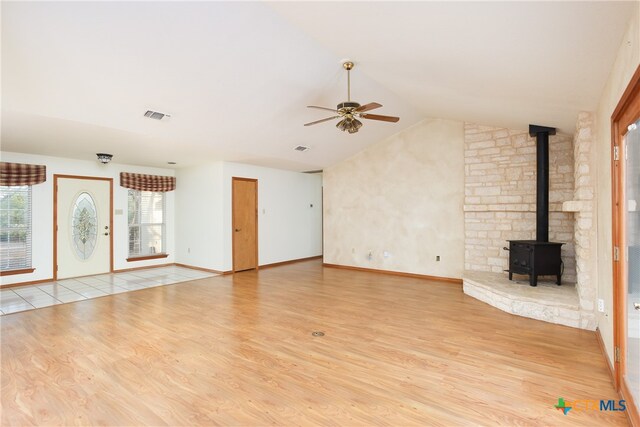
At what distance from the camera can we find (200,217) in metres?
7.86

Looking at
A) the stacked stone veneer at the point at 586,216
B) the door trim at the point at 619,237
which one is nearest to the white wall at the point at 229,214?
the stacked stone veneer at the point at 586,216

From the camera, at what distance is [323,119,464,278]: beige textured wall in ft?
21.9

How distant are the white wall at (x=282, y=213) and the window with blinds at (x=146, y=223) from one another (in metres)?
2.17

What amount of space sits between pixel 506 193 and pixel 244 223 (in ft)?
17.4

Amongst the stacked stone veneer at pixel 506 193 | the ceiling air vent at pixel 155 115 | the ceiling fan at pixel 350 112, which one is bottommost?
the stacked stone veneer at pixel 506 193

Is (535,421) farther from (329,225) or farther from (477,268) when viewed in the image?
(329,225)

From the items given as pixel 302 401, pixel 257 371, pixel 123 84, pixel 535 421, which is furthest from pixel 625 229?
pixel 123 84

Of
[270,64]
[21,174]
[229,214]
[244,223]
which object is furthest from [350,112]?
[21,174]

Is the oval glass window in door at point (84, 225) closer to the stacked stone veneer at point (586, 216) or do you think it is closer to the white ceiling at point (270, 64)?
the white ceiling at point (270, 64)

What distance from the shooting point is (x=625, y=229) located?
2.49 meters

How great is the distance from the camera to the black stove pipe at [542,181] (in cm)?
519

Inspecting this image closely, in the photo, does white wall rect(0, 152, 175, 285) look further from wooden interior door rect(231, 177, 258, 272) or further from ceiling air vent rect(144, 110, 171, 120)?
ceiling air vent rect(144, 110, 171, 120)

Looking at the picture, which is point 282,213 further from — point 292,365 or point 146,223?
point 292,365

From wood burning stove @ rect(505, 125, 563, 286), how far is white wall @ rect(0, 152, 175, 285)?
7719 mm
